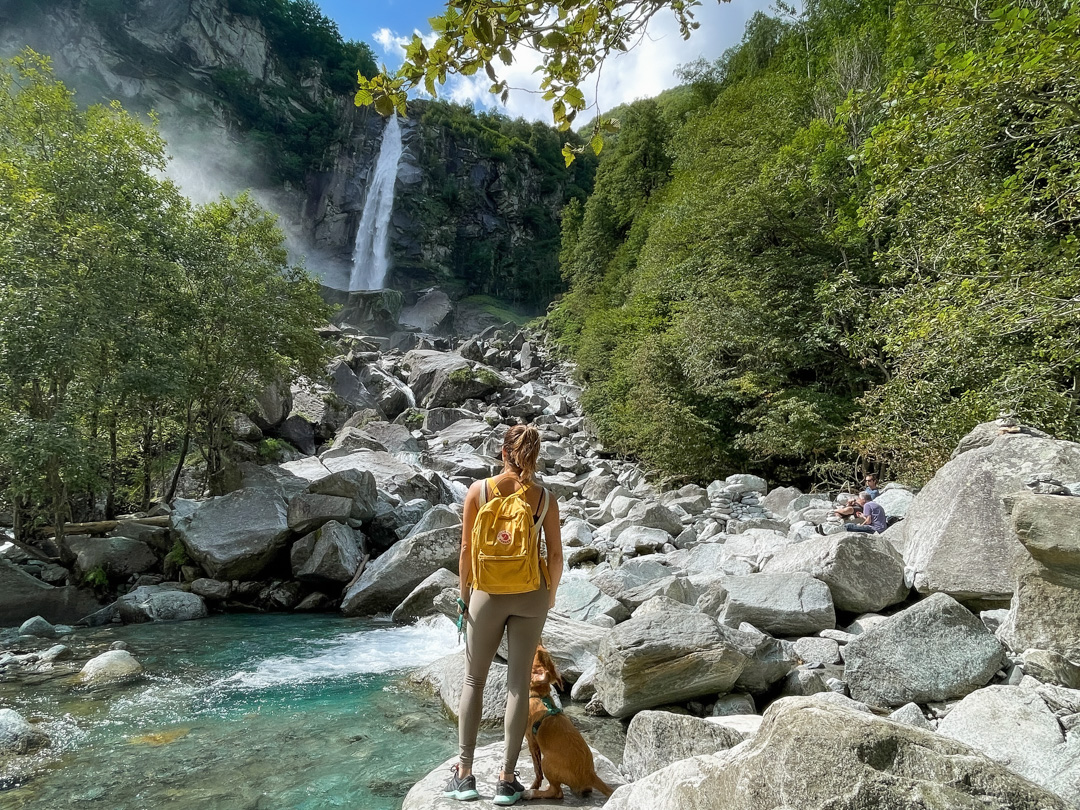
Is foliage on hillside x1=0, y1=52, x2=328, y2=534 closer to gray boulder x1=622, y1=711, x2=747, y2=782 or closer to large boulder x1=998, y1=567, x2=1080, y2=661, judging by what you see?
gray boulder x1=622, y1=711, x2=747, y2=782

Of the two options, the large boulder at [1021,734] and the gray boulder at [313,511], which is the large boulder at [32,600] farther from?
the large boulder at [1021,734]

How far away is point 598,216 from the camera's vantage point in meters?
40.4

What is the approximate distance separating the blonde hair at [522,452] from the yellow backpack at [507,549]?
0.16m

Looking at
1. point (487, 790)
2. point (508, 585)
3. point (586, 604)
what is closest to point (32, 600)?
point (586, 604)

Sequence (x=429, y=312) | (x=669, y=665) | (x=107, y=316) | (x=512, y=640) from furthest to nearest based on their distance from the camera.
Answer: (x=429, y=312)
(x=107, y=316)
(x=669, y=665)
(x=512, y=640)

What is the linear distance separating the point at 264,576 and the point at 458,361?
73.7ft

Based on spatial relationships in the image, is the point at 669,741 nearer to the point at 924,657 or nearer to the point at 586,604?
the point at 924,657

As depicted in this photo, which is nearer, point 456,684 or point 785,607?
point 456,684

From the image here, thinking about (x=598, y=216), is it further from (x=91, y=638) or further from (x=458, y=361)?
(x=91, y=638)

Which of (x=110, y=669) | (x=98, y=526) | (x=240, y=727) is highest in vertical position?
(x=98, y=526)

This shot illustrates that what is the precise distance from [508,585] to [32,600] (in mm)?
11188

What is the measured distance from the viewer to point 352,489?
44.0 feet

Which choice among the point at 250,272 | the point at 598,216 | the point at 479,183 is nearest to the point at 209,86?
the point at 479,183

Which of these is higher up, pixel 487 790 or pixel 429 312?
pixel 429 312
